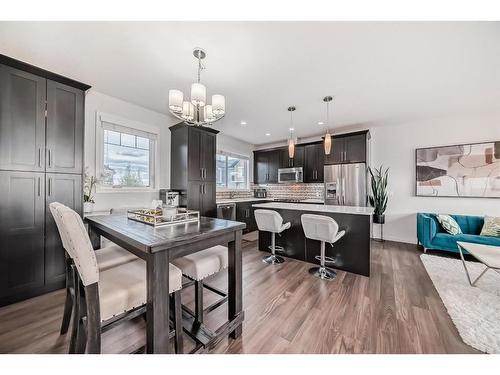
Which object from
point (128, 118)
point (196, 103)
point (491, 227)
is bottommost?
point (491, 227)

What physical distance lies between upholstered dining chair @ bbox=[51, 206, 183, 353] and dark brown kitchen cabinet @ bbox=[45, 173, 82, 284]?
57.6 inches

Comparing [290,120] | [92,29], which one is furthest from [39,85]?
[290,120]

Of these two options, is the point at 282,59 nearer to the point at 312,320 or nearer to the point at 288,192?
the point at 312,320

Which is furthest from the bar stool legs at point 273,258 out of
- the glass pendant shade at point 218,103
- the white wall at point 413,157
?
the white wall at point 413,157

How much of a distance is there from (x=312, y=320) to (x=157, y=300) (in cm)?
142

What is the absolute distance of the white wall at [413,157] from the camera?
3.67 meters

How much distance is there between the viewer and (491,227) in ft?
10.6

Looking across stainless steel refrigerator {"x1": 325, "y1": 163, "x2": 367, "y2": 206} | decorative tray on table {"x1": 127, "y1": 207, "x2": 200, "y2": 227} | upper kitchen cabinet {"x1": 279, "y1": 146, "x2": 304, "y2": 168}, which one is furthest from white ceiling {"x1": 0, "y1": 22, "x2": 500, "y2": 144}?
upper kitchen cabinet {"x1": 279, "y1": 146, "x2": 304, "y2": 168}

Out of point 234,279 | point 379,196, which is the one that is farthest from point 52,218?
point 379,196

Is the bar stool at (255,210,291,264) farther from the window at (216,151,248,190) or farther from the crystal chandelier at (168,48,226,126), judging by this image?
the window at (216,151,248,190)

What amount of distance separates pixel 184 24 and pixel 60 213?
1724 mm

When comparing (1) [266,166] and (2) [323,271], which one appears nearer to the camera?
(2) [323,271]
